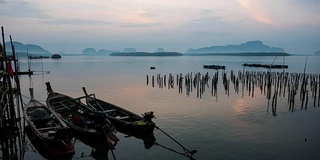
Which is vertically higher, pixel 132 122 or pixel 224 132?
pixel 132 122

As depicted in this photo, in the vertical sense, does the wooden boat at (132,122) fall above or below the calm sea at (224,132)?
above

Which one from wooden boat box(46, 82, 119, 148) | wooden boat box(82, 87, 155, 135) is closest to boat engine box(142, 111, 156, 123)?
wooden boat box(82, 87, 155, 135)

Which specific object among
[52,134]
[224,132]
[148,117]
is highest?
[148,117]

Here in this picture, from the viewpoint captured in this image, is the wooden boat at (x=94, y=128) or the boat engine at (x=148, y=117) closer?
the wooden boat at (x=94, y=128)

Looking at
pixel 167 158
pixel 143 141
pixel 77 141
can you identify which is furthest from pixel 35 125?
pixel 167 158

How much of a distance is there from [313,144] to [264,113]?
8.75 metres

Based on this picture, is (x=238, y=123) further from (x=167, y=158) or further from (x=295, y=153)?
(x=167, y=158)

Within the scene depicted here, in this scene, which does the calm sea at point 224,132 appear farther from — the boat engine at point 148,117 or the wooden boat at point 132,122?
the boat engine at point 148,117

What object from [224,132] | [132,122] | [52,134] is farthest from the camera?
[224,132]

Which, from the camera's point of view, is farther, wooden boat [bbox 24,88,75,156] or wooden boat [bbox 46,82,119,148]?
wooden boat [bbox 46,82,119,148]

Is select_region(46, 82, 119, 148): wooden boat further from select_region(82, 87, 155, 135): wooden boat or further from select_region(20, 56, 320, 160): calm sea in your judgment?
select_region(82, 87, 155, 135): wooden boat

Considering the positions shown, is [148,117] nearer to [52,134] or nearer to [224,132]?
[224,132]

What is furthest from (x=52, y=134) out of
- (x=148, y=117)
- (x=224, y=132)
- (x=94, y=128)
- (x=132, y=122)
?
(x=224, y=132)

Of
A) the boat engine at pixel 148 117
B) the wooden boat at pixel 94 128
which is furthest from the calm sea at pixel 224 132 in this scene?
the boat engine at pixel 148 117
